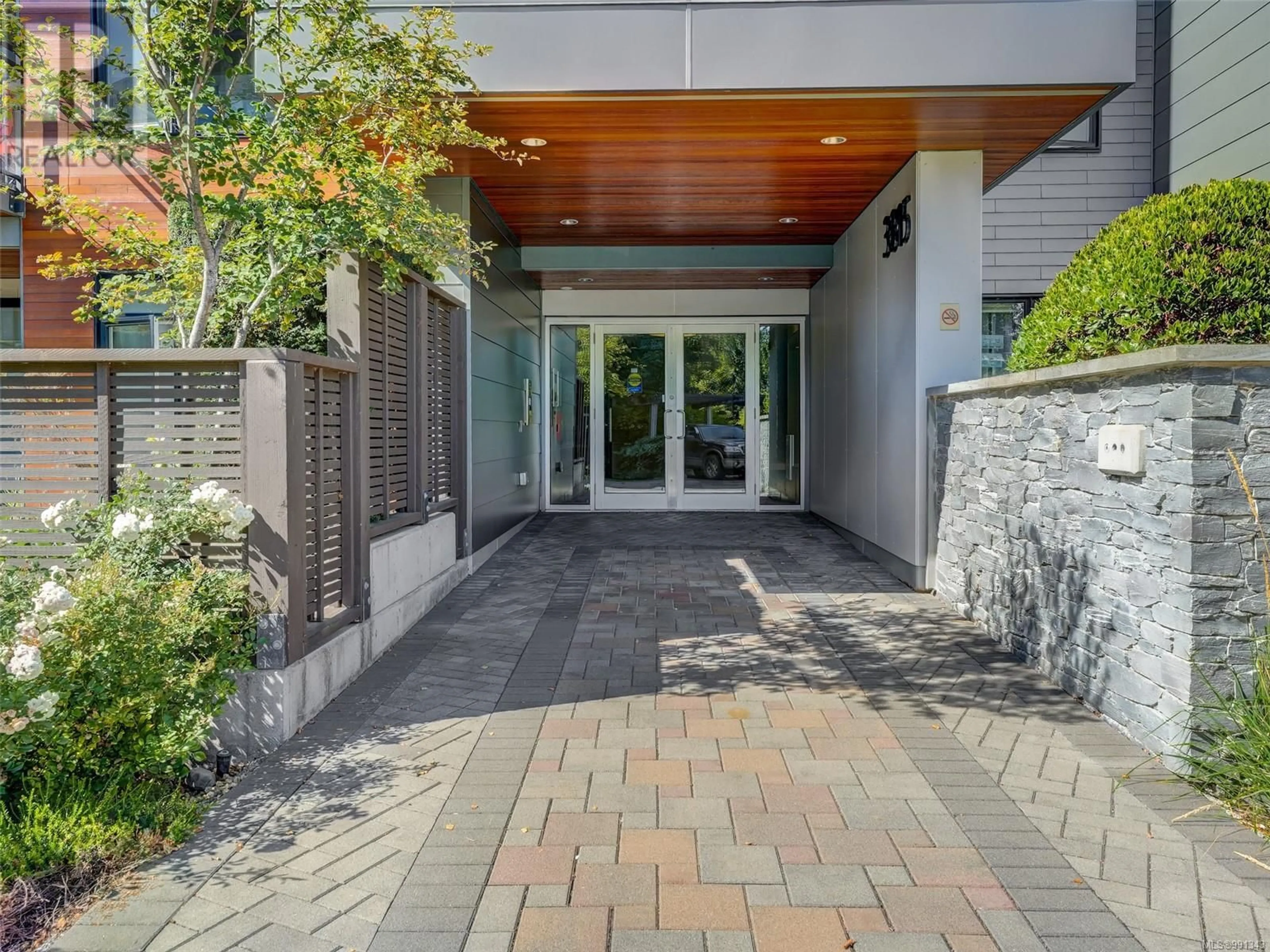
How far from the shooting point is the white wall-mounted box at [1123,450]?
3.39 m

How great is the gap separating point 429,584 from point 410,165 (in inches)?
101

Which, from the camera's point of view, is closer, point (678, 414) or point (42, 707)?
point (42, 707)

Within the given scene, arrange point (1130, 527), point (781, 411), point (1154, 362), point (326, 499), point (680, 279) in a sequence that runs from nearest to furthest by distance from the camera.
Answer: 1. point (1154, 362)
2. point (1130, 527)
3. point (326, 499)
4. point (680, 279)
5. point (781, 411)

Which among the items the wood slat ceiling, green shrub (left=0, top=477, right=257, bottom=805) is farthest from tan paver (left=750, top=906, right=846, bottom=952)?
the wood slat ceiling

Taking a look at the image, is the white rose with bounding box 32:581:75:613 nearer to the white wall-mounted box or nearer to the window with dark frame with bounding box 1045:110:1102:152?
the white wall-mounted box

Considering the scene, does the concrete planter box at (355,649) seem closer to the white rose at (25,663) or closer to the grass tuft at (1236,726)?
the white rose at (25,663)

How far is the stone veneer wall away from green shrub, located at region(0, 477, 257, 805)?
3.36 meters

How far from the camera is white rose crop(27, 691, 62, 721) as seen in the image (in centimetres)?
261

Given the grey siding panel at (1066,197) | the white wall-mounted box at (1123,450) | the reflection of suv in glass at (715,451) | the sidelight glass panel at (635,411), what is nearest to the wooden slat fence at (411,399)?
the white wall-mounted box at (1123,450)

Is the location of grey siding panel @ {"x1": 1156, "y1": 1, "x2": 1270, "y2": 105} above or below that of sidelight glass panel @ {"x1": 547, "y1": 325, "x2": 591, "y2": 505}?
above

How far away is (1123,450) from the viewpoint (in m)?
3.49

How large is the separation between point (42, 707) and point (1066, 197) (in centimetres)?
944

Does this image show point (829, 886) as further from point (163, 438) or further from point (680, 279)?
point (680, 279)

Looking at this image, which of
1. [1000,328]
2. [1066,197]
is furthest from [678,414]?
[1066,197]
